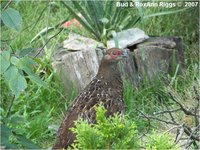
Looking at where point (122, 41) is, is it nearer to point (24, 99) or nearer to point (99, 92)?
point (24, 99)

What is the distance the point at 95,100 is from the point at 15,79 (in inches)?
81.3

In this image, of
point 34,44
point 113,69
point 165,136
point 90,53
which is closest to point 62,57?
point 90,53

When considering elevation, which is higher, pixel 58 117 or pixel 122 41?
pixel 122 41

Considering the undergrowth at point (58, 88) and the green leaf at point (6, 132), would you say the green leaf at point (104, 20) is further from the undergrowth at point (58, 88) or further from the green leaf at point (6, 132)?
the green leaf at point (6, 132)

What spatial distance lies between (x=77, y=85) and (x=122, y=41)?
2.23 ft

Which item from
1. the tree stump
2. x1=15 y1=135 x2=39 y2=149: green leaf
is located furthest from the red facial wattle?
x1=15 y1=135 x2=39 y2=149: green leaf

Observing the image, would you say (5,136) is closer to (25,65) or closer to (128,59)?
(25,65)

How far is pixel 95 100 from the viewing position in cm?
456

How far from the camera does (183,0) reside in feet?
23.4

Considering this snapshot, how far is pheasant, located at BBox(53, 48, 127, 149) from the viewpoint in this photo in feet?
14.1

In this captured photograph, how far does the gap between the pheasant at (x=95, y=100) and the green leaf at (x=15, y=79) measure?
1.68m

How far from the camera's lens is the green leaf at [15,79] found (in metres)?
2.51

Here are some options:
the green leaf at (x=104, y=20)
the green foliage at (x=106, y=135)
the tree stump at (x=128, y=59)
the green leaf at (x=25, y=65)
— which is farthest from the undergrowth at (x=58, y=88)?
the green foliage at (x=106, y=135)

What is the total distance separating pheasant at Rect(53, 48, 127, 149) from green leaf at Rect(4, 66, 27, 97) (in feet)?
5.50
